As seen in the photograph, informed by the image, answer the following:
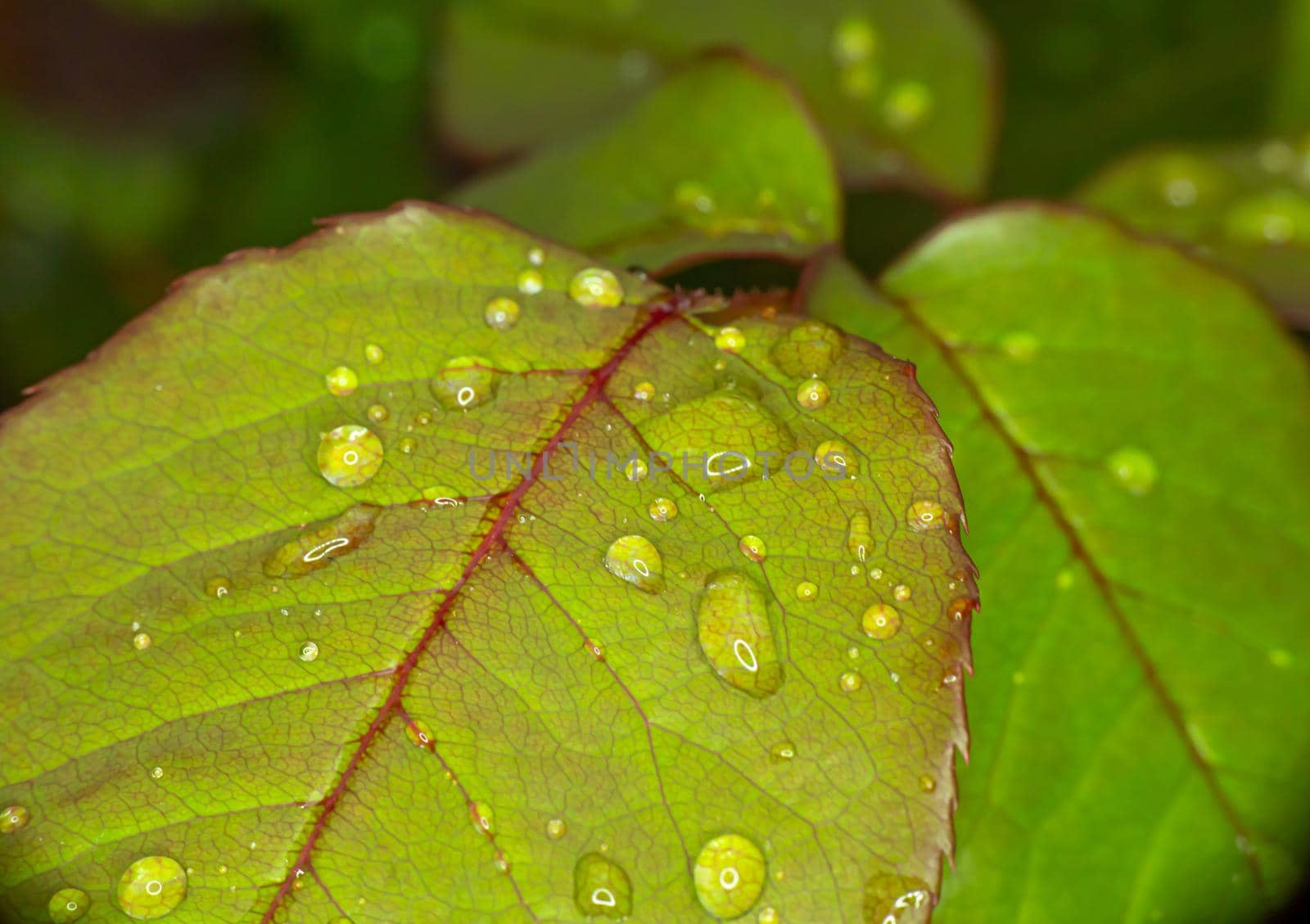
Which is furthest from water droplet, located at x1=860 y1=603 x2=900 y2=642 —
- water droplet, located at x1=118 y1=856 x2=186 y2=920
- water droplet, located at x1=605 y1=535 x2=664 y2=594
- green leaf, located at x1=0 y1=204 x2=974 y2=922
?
water droplet, located at x1=118 y1=856 x2=186 y2=920

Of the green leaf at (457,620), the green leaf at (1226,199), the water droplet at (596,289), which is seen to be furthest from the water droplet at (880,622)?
the green leaf at (1226,199)

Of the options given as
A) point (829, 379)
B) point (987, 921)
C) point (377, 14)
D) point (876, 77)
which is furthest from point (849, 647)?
point (377, 14)

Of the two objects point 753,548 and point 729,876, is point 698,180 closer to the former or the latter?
point 753,548

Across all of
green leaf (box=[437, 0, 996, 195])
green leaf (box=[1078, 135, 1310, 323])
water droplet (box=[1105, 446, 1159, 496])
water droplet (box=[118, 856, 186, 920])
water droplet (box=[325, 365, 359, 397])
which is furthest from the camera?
green leaf (box=[437, 0, 996, 195])

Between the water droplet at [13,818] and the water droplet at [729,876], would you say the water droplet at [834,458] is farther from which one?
the water droplet at [13,818]

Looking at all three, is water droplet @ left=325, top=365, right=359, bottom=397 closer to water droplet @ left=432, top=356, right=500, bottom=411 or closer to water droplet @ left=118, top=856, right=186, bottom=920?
water droplet @ left=432, top=356, right=500, bottom=411

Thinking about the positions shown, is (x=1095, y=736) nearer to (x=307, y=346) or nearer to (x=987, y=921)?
(x=987, y=921)
